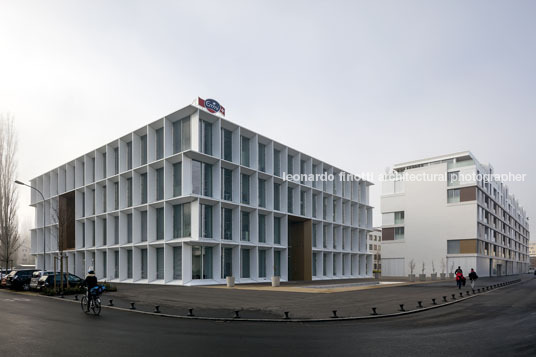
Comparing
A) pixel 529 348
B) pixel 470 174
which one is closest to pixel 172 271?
pixel 529 348

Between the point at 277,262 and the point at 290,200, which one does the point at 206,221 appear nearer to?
the point at 277,262

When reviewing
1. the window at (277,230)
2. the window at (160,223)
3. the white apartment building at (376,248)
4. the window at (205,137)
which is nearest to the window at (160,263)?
the window at (160,223)

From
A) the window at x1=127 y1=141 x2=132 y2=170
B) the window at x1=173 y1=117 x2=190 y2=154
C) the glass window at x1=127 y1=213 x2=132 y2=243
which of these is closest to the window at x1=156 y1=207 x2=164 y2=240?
the glass window at x1=127 y1=213 x2=132 y2=243

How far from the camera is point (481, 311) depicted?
19.4 metres

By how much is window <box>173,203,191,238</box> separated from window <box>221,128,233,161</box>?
684 cm

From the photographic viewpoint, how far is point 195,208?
126 ft

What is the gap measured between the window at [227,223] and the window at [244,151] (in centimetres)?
559

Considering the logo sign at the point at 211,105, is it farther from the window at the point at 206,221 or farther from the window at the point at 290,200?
the window at the point at 290,200

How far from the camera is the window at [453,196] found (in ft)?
249

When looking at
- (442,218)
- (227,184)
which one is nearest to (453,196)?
(442,218)

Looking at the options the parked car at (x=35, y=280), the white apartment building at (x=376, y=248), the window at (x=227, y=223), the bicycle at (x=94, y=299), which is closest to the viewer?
the bicycle at (x=94, y=299)

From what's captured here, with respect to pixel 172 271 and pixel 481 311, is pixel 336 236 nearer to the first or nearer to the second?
pixel 172 271

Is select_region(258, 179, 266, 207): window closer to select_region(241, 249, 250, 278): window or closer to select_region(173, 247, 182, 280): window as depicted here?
select_region(241, 249, 250, 278): window

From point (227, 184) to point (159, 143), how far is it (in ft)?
25.9
